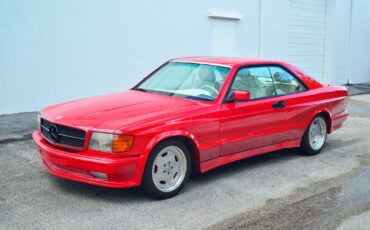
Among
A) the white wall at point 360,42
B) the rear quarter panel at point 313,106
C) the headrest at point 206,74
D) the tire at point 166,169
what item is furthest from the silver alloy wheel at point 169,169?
the white wall at point 360,42

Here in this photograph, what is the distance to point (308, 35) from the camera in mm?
15312

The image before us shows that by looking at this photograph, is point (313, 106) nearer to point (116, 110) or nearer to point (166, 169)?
point (166, 169)

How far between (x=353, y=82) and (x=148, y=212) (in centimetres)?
1445

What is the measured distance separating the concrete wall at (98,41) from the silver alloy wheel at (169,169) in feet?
16.3

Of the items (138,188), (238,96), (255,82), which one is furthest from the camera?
(255,82)

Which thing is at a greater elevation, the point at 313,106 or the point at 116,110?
the point at 116,110

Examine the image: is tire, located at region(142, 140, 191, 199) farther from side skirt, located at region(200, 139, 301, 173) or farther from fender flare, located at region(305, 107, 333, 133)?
fender flare, located at region(305, 107, 333, 133)

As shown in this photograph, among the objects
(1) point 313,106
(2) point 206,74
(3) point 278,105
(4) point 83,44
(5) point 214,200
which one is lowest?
(5) point 214,200

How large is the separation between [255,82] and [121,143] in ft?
7.32

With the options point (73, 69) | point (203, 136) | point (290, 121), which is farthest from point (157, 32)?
point (203, 136)

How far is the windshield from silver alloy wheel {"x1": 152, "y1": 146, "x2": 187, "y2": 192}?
838 millimetres

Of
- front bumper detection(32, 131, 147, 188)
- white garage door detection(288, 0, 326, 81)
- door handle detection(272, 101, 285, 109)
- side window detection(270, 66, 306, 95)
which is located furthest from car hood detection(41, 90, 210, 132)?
white garage door detection(288, 0, 326, 81)

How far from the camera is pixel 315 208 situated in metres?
4.54

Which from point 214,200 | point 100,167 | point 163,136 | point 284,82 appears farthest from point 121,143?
point 284,82
